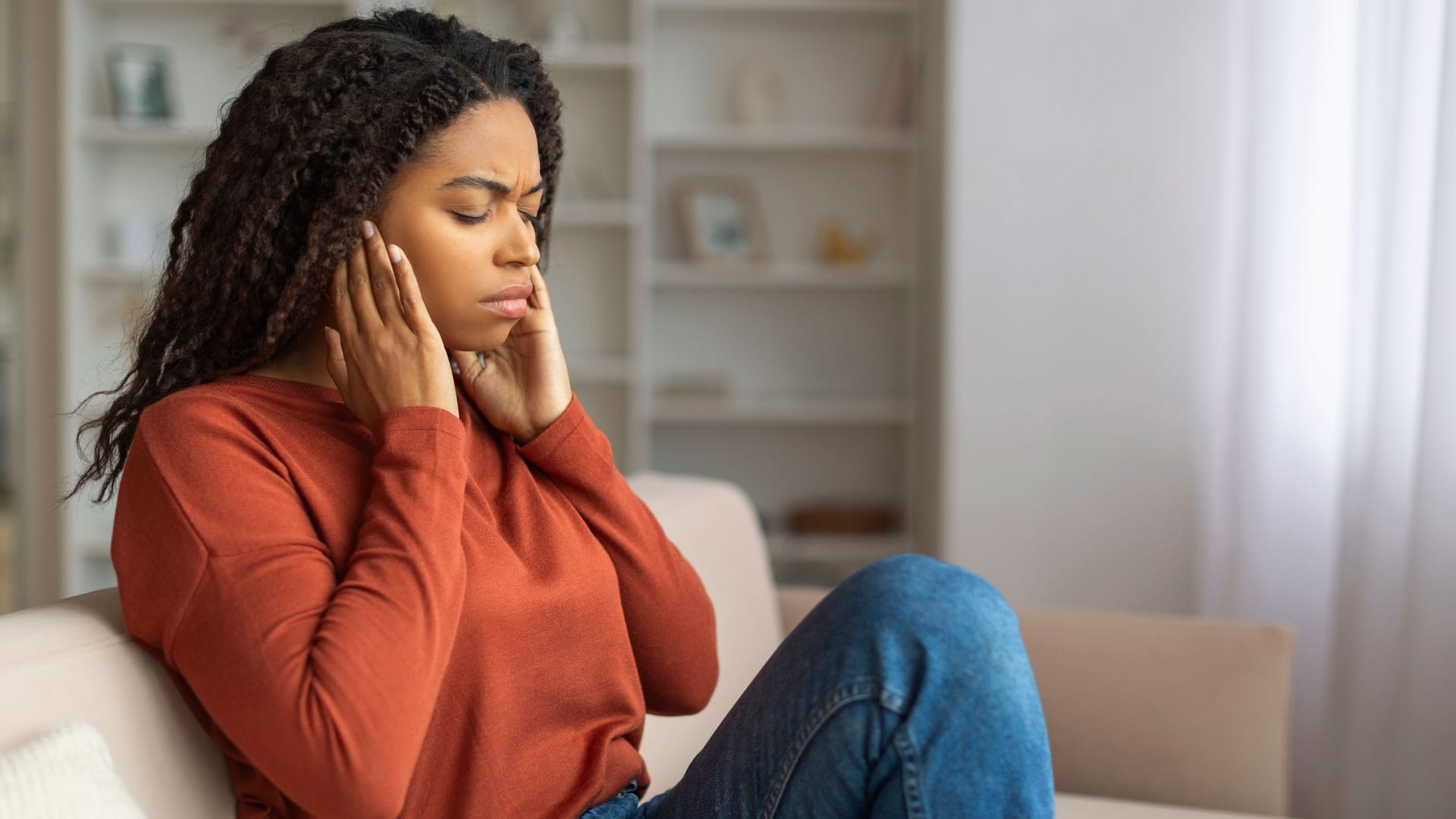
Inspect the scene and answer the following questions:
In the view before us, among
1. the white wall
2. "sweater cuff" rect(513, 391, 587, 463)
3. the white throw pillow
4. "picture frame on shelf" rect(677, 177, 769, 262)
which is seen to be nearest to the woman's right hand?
"sweater cuff" rect(513, 391, 587, 463)

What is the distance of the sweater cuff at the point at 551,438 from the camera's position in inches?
47.4

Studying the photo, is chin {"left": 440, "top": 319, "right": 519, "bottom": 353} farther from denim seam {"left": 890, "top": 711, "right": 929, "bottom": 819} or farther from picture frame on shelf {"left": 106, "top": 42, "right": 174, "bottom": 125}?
picture frame on shelf {"left": 106, "top": 42, "right": 174, "bottom": 125}

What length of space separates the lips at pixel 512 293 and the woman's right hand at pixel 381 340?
76 mm

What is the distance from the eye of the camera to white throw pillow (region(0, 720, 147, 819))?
0.75m

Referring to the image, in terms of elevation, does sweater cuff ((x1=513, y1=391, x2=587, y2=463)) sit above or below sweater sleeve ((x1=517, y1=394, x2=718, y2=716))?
above

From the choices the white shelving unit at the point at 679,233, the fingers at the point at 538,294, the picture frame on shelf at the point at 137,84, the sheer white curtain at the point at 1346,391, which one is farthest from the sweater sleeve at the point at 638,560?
the picture frame on shelf at the point at 137,84

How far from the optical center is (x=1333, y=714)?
7.41 feet

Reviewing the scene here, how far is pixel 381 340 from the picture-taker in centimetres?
102

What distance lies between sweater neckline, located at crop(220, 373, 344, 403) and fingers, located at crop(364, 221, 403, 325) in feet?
0.29

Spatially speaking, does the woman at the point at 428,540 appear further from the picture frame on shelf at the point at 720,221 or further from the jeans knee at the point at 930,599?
the picture frame on shelf at the point at 720,221

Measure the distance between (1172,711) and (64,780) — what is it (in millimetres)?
1418

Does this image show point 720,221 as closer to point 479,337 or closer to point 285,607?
point 479,337

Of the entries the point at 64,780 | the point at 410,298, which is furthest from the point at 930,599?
the point at 64,780

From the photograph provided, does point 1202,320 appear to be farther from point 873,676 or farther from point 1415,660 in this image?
point 873,676
